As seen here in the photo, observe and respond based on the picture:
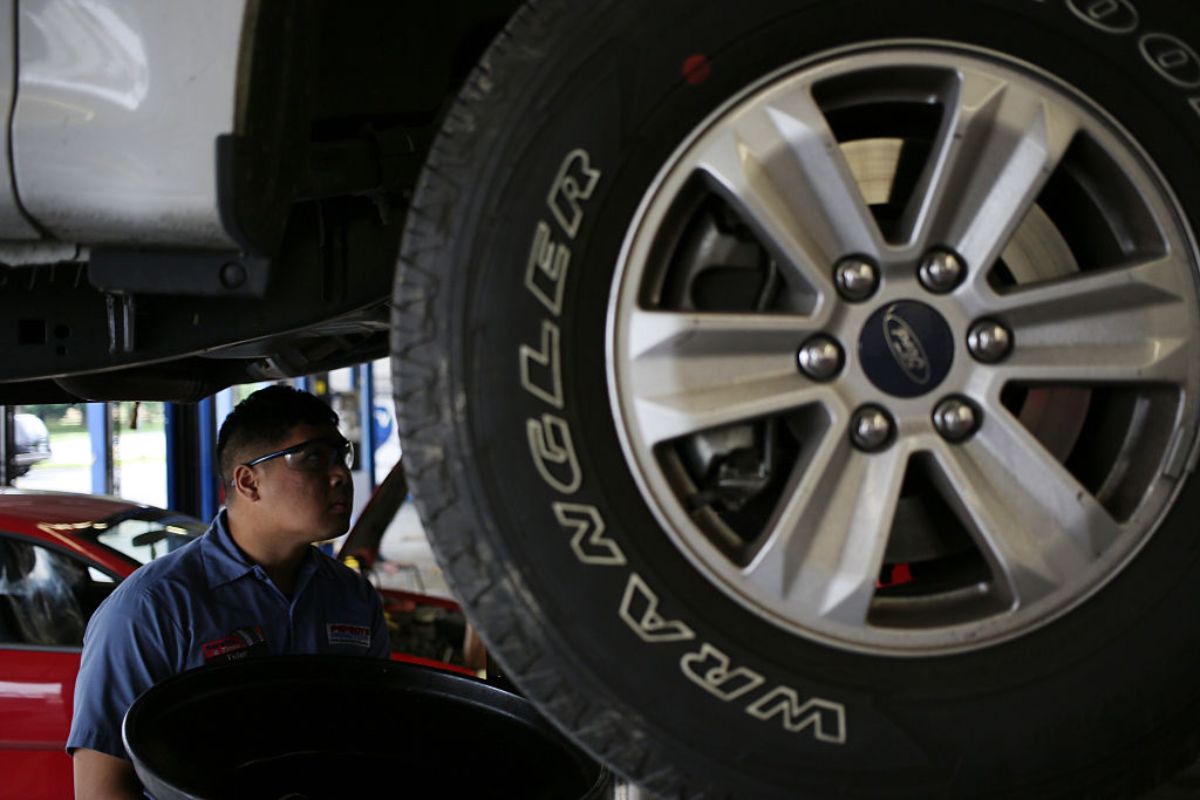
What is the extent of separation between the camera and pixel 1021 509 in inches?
48.0

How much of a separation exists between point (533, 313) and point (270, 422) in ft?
5.34

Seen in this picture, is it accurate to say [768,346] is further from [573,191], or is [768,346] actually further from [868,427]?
[573,191]

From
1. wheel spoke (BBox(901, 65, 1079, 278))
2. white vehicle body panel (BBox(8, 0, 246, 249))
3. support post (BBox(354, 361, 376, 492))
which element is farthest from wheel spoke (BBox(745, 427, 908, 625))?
support post (BBox(354, 361, 376, 492))

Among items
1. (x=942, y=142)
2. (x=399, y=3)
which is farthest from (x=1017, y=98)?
(x=399, y=3)

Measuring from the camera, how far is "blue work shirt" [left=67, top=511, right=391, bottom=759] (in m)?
2.21

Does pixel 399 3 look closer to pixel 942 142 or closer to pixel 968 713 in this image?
pixel 942 142

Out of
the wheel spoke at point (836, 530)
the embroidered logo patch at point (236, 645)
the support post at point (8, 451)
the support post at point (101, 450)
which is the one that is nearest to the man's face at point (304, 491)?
the embroidered logo patch at point (236, 645)

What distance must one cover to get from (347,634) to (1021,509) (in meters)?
1.72

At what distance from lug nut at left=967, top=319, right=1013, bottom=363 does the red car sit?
3375 millimetres

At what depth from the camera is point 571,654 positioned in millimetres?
1150

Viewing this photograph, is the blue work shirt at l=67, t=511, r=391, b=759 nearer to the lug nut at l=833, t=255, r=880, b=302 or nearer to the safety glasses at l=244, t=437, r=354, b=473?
the safety glasses at l=244, t=437, r=354, b=473

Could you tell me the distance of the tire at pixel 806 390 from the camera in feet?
3.81

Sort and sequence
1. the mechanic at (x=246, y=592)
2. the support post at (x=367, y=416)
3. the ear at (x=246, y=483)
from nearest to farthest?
the mechanic at (x=246, y=592) < the ear at (x=246, y=483) < the support post at (x=367, y=416)

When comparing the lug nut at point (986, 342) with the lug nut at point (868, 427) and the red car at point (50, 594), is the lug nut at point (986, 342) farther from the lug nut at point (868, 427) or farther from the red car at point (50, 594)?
the red car at point (50, 594)
